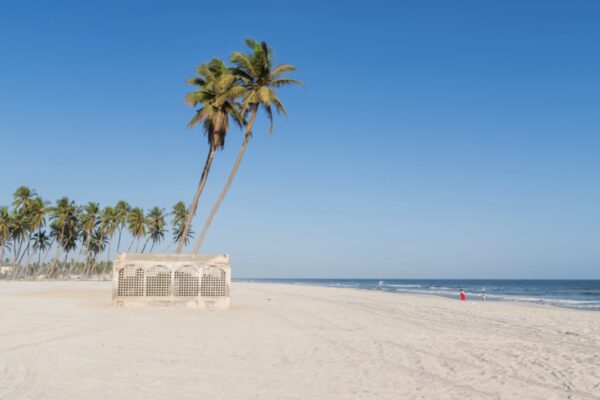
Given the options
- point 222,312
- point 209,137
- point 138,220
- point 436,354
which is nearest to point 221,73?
point 209,137

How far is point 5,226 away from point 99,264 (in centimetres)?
8095

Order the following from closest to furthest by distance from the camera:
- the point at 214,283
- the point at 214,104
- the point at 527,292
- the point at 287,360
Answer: the point at 287,360 → the point at 214,283 → the point at 214,104 → the point at 527,292

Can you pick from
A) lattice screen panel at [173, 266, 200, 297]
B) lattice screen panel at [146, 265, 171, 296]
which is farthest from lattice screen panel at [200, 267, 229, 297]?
lattice screen panel at [146, 265, 171, 296]

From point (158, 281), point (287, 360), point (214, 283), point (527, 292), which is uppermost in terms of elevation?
point (158, 281)

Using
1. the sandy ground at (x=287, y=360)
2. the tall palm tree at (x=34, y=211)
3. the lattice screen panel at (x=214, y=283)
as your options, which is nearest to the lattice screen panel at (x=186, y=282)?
the lattice screen panel at (x=214, y=283)

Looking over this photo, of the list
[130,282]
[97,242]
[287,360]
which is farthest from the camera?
[97,242]

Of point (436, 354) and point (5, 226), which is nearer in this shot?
point (436, 354)

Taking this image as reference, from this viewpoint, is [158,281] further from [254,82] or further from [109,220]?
[109,220]

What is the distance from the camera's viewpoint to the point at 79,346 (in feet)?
38.2

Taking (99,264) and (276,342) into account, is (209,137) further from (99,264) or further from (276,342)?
(99,264)

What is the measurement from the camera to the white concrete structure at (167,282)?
907 inches

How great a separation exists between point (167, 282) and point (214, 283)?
7.77ft

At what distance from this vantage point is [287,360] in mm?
10352

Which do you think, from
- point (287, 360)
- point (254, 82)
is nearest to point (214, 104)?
point (254, 82)
